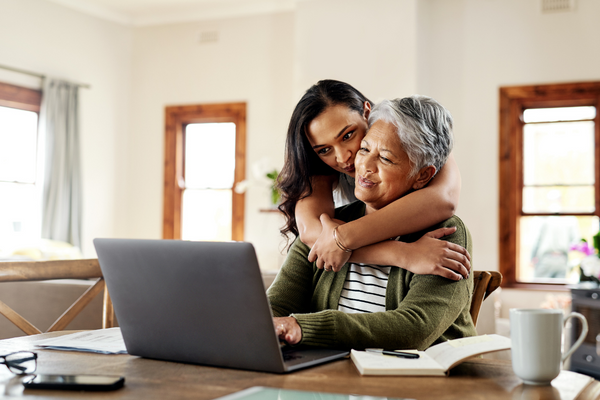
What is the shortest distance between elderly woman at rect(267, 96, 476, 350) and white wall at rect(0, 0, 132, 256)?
452 cm

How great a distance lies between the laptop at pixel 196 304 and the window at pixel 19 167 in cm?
442

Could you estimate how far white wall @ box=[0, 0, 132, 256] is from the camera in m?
5.21

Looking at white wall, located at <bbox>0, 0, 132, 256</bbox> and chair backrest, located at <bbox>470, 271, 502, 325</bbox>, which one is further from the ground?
white wall, located at <bbox>0, 0, 132, 256</bbox>

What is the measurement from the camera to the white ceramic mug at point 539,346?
89cm

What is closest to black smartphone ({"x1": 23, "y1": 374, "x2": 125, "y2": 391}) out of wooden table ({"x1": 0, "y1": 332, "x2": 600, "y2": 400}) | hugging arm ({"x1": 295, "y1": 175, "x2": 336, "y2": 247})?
wooden table ({"x1": 0, "y1": 332, "x2": 600, "y2": 400})

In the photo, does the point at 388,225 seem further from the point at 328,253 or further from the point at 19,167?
the point at 19,167

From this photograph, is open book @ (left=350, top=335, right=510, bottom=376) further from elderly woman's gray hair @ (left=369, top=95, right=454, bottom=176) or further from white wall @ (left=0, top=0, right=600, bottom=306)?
white wall @ (left=0, top=0, right=600, bottom=306)

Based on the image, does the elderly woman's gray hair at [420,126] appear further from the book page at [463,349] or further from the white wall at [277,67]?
the white wall at [277,67]

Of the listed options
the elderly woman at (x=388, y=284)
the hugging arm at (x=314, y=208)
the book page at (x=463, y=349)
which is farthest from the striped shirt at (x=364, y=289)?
the book page at (x=463, y=349)

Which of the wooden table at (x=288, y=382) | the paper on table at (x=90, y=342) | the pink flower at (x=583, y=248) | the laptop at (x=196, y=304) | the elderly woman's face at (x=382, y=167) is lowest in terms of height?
the pink flower at (x=583, y=248)

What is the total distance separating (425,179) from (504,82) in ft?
13.1

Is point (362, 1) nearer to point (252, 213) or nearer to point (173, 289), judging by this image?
point (252, 213)

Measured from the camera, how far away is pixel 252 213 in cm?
582

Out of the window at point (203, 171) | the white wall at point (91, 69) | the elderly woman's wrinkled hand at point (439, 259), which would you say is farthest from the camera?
the window at point (203, 171)
